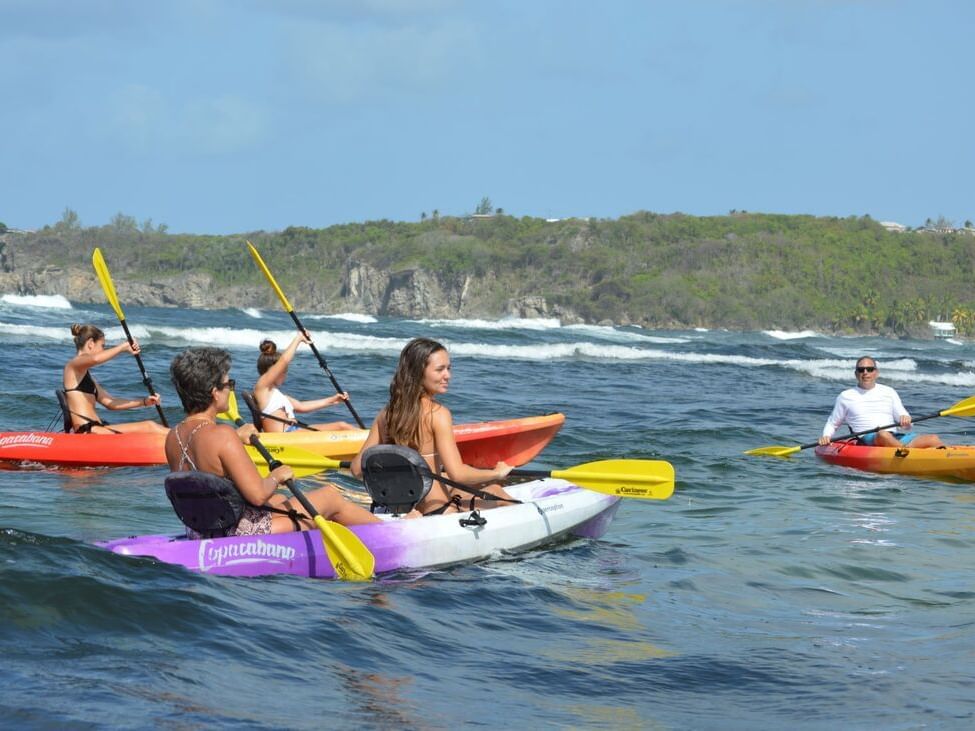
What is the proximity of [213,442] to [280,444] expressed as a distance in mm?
4847

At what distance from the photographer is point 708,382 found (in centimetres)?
2597

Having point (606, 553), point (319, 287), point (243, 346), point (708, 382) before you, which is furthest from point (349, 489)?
point (319, 287)

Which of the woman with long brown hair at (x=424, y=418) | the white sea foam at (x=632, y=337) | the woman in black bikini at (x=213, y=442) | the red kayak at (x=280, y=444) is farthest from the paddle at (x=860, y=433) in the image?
the white sea foam at (x=632, y=337)

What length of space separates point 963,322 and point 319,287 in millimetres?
55687

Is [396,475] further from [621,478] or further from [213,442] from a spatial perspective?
[621,478]

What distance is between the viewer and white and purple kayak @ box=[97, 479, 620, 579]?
235 inches

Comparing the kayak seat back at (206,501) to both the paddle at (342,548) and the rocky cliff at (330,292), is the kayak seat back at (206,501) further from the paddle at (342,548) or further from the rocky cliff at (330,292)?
the rocky cliff at (330,292)

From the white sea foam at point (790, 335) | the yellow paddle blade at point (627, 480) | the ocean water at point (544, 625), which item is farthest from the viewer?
the white sea foam at point (790, 335)

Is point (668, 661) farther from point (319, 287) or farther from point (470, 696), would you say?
point (319, 287)

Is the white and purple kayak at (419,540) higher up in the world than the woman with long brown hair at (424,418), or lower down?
lower down

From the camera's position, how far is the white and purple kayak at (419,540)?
5.97 metres

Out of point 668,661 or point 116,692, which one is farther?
point 668,661

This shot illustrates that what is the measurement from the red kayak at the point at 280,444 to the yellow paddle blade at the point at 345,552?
409 centimetres

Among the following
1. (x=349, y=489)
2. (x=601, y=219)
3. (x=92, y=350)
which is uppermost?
(x=601, y=219)
